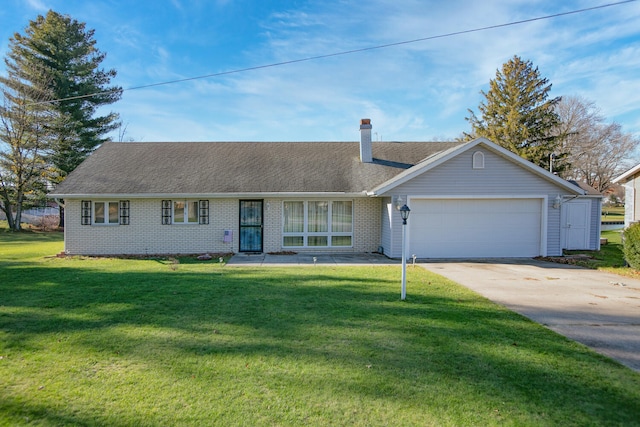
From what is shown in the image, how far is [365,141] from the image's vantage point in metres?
15.7

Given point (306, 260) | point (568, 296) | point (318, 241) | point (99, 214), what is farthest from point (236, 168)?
point (568, 296)

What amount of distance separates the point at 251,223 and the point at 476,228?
8464mm

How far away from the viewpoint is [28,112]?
25.4 m

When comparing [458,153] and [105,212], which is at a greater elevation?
[458,153]

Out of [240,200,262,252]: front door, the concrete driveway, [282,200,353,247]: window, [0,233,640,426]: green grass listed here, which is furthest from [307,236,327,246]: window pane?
[0,233,640,426]: green grass

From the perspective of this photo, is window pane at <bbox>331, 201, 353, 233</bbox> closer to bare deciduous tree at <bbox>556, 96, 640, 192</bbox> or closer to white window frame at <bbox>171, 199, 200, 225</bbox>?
white window frame at <bbox>171, 199, 200, 225</bbox>

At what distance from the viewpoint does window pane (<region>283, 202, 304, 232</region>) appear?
1390 cm

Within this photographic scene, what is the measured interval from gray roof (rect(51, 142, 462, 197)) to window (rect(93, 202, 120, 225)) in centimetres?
61

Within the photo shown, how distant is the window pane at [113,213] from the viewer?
1362 centimetres

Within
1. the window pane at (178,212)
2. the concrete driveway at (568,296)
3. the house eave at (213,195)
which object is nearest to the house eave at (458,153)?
the house eave at (213,195)

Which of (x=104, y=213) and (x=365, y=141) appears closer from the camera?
(x=104, y=213)

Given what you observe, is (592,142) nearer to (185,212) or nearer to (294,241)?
(294,241)

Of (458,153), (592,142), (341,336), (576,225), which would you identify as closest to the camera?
(341,336)

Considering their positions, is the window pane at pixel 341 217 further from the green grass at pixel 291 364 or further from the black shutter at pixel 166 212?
the green grass at pixel 291 364
